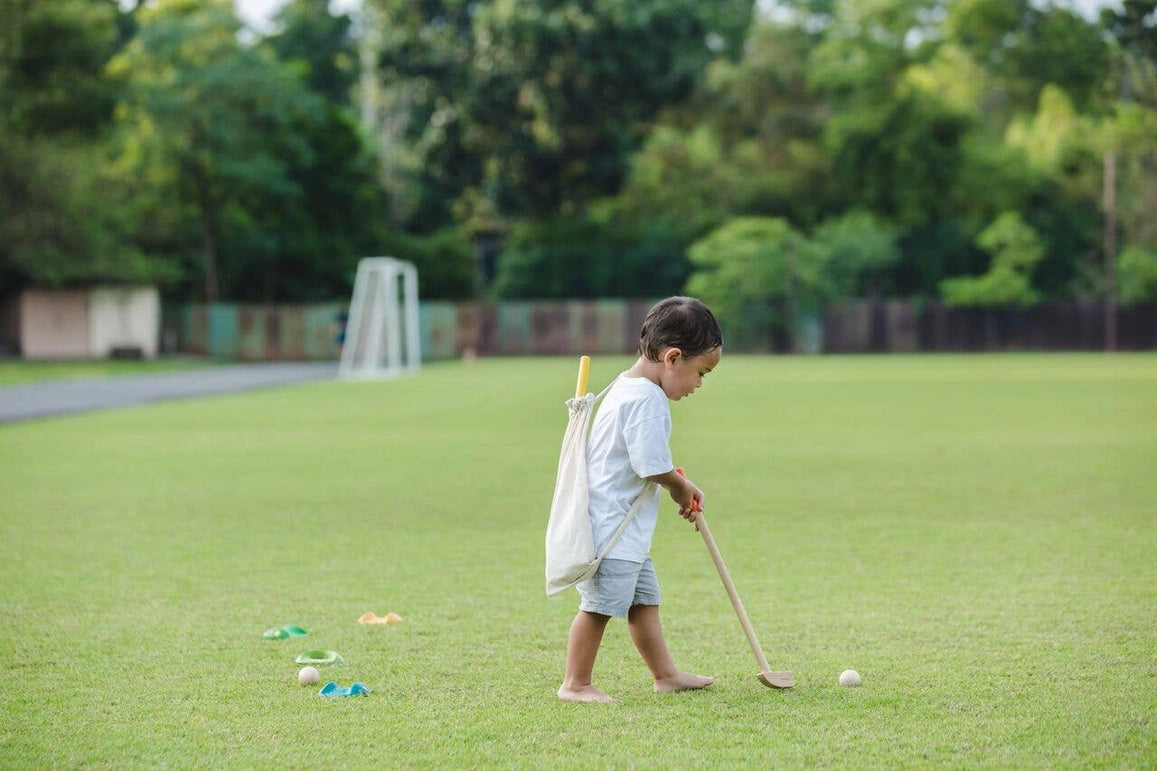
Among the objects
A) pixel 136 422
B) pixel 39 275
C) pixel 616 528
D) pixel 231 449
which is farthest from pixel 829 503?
pixel 39 275

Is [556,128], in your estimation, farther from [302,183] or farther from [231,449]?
[231,449]

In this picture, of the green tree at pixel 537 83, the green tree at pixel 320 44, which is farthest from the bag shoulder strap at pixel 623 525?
the green tree at pixel 320 44

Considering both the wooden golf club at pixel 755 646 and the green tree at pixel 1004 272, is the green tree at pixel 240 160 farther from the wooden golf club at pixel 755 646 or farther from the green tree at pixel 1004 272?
the wooden golf club at pixel 755 646

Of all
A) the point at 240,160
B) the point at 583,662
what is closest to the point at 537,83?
the point at 240,160

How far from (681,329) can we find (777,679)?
1233 mm

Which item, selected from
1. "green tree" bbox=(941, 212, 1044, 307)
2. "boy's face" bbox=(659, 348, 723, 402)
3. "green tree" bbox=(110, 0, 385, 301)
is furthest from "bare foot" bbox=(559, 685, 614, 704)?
"green tree" bbox=(941, 212, 1044, 307)

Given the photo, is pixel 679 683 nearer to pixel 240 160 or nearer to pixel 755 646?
pixel 755 646

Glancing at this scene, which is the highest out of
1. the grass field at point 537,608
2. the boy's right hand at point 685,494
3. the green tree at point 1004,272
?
the green tree at point 1004,272

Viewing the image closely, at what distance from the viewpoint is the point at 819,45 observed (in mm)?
66125

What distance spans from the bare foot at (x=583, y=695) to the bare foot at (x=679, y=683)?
0.22 m

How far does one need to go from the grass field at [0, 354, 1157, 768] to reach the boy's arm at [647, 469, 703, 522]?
632 millimetres

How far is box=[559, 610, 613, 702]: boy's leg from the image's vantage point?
5238 mm

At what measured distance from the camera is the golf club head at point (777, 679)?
536 cm

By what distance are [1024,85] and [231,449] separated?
52.6 metres
